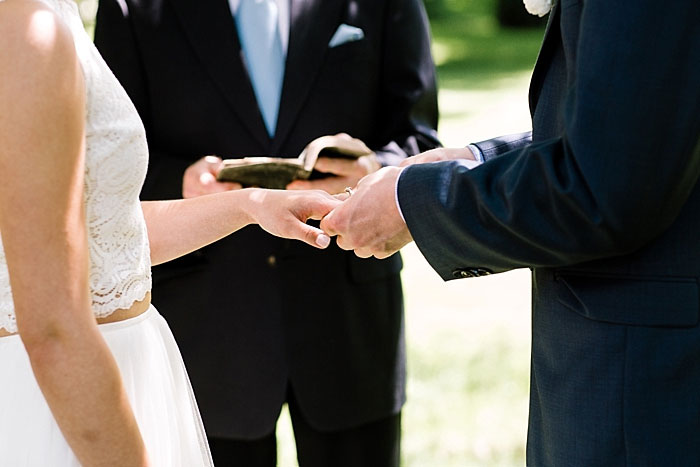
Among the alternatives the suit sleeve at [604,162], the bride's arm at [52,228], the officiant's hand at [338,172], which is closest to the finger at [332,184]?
the officiant's hand at [338,172]

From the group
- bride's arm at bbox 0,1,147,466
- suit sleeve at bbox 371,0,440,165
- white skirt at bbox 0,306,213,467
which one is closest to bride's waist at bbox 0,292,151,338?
white skirt at bbox 0,306,213,467

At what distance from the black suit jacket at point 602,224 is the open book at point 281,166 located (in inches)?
39.3

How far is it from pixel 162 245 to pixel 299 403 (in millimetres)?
1087

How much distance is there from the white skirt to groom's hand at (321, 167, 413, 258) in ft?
1.54

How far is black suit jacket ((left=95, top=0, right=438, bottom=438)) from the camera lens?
10.8ft

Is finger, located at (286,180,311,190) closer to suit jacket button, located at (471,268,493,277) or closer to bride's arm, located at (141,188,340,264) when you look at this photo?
bride's arm, located at (141,188,340,264)

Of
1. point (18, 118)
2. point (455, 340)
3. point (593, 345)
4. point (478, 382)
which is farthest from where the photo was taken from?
point (455, 340)

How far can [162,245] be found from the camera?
243 centimetres

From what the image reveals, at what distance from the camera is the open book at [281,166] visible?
2.95m

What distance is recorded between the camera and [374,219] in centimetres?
208

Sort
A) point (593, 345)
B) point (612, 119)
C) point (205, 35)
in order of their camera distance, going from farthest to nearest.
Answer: point (205, 35)
point (593, 345)
point (612, 119)

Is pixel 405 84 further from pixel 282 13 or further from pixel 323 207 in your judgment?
pixel 323 207

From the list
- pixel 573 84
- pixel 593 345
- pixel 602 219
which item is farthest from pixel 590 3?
pixel 593 345

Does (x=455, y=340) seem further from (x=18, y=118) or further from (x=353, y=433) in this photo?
(x=18, y=118)
